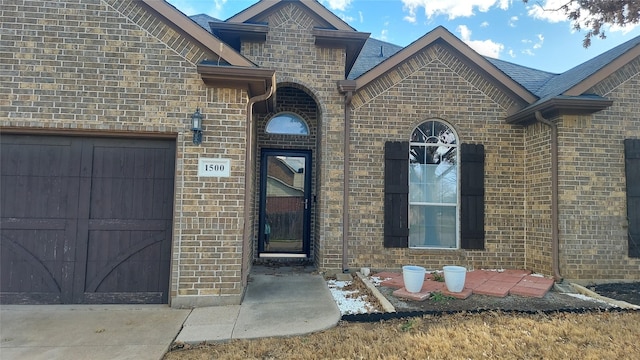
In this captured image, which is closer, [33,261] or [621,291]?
[33,261]

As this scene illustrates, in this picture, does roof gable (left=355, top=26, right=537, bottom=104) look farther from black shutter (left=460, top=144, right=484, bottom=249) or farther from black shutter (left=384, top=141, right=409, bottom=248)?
black shutter (left=384, top=141, right=409, bottom=248)

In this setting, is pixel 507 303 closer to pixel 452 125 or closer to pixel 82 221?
A: pixel 452 125

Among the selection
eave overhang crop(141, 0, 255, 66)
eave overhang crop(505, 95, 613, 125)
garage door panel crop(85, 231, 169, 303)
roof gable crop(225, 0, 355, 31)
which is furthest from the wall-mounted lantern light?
eave overhang crop(505, 95, 613, 125)

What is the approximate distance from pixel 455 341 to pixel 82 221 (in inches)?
195

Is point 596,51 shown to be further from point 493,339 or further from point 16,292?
point 16,292

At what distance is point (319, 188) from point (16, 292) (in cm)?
486

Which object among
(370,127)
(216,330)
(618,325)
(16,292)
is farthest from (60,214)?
(618,325)

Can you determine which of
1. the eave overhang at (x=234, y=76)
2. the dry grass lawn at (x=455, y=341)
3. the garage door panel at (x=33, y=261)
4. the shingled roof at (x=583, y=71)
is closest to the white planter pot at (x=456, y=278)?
the dry grass lawn at (x=455, y=341)

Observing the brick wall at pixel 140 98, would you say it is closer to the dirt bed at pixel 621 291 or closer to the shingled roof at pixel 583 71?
the dirt bed at pixel 621 291

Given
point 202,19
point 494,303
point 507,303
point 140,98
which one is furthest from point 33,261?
point 202,19

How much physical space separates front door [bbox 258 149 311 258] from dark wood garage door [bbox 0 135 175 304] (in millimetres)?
3344

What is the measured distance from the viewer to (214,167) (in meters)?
5.08

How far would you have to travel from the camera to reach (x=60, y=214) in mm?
5047

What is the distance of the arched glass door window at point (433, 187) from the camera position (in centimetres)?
732
